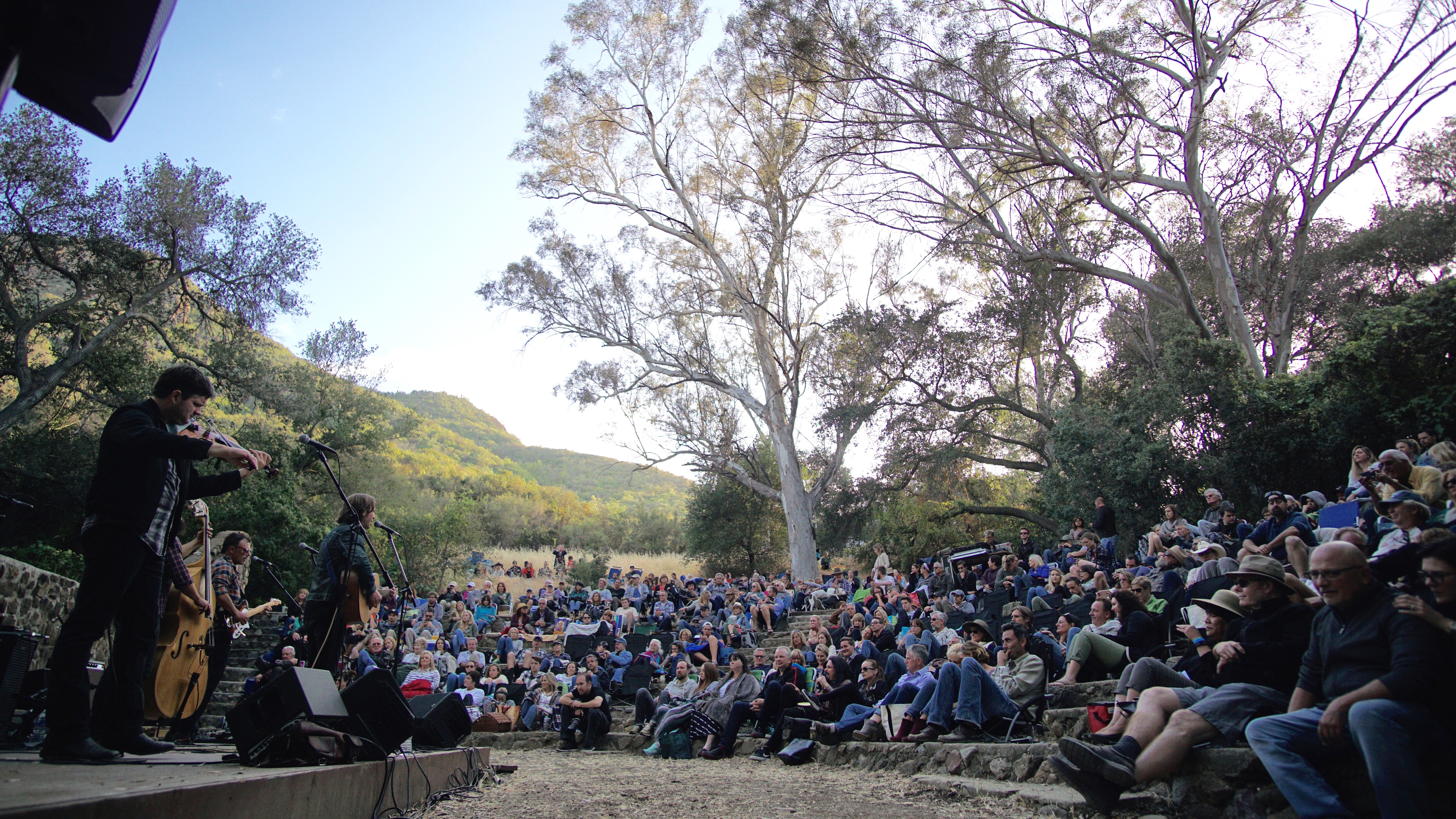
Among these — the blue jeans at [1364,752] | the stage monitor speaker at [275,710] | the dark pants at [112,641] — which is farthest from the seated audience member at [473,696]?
the blue jeans at [1364,752]

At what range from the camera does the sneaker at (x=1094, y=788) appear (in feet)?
10.5

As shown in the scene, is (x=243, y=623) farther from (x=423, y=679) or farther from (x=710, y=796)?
(x=423, y=679)

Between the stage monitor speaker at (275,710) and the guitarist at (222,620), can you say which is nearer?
the stage monitor speaker at (275,710)

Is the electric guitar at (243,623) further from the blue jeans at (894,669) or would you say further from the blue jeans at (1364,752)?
the blue jeans at (894,669)

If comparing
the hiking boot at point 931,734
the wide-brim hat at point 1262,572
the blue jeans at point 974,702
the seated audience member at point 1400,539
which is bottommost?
the hiking boot at point 931,734

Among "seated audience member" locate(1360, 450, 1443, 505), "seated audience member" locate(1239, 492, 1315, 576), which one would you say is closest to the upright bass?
"seated audience member" locate(1239, 492, 1315, 576)

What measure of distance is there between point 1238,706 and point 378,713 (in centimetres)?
357

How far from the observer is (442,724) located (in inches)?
179

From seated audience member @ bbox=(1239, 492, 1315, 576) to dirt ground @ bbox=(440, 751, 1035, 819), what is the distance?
2757 mm

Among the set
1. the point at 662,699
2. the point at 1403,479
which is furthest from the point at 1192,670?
the point at 662,699

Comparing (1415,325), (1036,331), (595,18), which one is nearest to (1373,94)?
(1415,325)

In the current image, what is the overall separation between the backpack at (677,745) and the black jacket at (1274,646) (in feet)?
17.3

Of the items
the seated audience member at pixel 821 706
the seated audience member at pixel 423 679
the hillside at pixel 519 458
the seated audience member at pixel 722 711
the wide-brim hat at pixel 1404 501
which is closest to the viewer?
the wide-brim hat at pixel 1404 501

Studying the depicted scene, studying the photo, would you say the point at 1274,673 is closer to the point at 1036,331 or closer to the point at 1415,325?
the point at 1415,325
